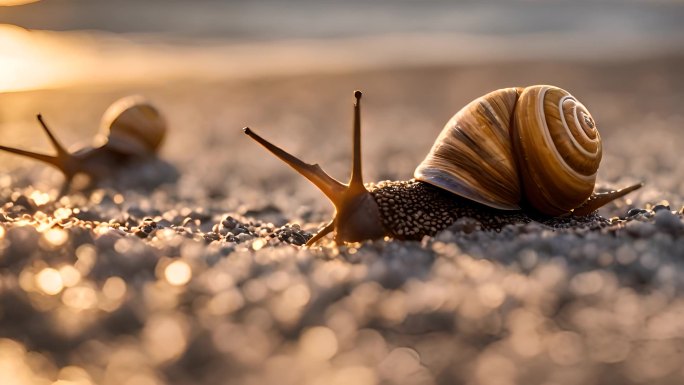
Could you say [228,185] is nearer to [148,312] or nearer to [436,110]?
[148,312]

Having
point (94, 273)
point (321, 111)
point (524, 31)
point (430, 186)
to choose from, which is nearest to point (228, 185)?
point (430, 186)

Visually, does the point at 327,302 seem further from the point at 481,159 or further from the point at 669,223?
the point at 669,223

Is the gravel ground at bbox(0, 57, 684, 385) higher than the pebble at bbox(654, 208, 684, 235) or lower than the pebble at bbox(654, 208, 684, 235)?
lower

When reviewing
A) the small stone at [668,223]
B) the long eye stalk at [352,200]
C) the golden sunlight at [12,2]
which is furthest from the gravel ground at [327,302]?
the golden sunlight at [12,2]

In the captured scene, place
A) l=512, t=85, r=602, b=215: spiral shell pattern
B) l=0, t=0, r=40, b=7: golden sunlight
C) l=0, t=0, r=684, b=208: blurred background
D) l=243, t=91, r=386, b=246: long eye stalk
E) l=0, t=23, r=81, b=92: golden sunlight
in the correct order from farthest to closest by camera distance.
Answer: l=0, t=0, r=40, b=7: golden sunlight
l=0, t=23, r=81, b=92: golden sunlight
l=0, t=0, r=684, b=208: blurred background
l=512, t=85, r=602, b=215: spiral shell pattern
l=243, t=91, r=386, b=246: long eye stalk

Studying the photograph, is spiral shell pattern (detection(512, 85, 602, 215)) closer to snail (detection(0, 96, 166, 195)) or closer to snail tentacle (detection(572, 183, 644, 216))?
snail tentacle (detection(572, 183, 644, 216))

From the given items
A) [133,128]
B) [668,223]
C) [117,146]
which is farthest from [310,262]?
[133,128]

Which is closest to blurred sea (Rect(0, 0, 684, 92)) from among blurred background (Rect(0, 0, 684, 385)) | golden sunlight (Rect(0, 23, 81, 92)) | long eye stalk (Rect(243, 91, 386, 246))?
golden sunlight (Rect(0, 23, 81, 92))
